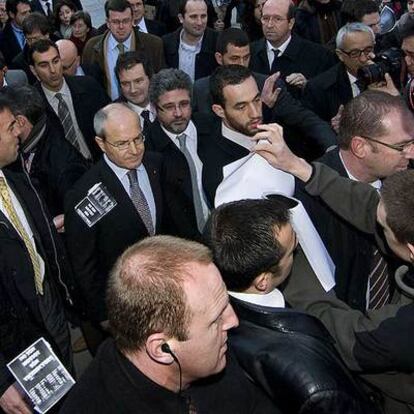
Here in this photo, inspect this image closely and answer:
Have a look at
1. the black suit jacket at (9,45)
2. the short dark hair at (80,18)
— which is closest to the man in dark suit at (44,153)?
the short dark hair at (80,18)

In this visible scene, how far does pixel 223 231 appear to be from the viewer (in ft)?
6.46

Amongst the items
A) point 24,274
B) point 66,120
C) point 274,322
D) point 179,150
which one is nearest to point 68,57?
point 66,120

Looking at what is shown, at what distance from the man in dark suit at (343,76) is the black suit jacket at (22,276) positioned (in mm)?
2190

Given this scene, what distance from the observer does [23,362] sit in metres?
2.21

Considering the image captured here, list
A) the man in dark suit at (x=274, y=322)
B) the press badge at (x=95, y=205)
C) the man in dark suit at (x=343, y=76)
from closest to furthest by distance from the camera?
the man in dark suit at (x=274, y=322)
the press badge at (x=95, y=205)
the man in dark suit at (x=343, y=76)

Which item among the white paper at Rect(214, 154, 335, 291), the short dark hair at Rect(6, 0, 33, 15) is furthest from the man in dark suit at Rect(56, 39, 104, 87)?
the white paper at Rect(214, 154, 335, 291)

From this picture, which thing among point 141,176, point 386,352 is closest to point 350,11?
point 141,176

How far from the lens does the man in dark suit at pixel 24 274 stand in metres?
2.52

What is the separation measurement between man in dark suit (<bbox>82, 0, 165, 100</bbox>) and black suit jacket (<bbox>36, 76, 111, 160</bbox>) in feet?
2.10

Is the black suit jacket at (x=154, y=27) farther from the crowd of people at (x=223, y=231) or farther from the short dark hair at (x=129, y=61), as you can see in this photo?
the short dark hair at (x=129, y=61)

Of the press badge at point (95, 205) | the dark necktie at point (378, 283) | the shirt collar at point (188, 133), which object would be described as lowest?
the dark necktie at point (378, 283)

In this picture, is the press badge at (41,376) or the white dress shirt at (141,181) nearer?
the press badge at (41,376)

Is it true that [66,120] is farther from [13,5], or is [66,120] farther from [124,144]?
[13,5]

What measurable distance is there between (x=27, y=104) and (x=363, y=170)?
1.98 meters
